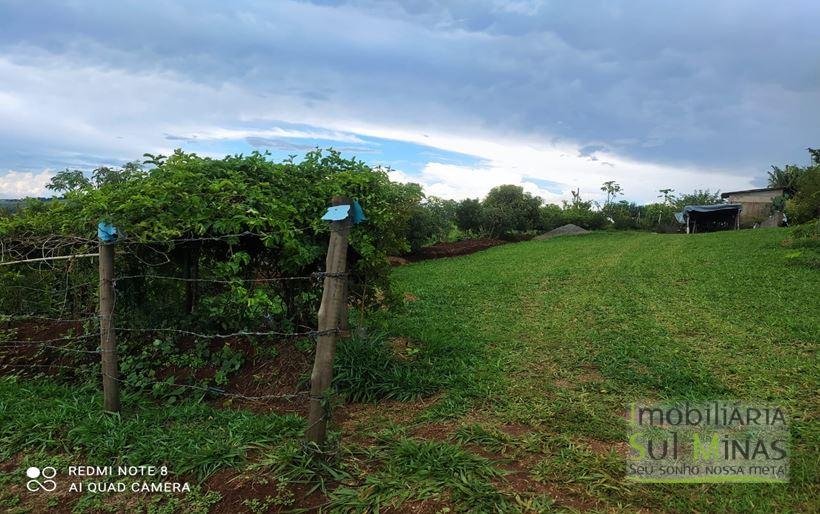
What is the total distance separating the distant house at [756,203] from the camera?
28422 mm

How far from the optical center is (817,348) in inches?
193

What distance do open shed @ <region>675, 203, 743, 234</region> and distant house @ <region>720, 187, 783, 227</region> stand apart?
1.37 metres

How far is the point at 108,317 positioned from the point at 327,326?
1686 millimetres

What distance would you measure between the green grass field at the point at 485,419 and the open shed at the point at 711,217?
22.3 meters

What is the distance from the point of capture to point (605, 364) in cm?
464

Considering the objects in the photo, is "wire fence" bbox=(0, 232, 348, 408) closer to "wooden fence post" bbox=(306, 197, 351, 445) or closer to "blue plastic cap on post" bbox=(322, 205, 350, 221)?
"wooden fence post" bbox=(306, 197, 351, 445)

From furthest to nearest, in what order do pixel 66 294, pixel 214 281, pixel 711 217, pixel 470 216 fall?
pixel 711 217, pixel 470 216, pixel 66 294, pixel 214 281

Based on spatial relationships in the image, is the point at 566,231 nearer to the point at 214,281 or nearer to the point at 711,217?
the point at 711,217

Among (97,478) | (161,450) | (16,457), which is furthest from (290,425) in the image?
(16,457)

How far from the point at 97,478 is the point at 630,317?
6.11 meters

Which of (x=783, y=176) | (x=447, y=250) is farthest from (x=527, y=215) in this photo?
(x=783, y=176)

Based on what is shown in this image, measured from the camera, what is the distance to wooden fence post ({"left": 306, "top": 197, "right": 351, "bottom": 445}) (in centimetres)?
271

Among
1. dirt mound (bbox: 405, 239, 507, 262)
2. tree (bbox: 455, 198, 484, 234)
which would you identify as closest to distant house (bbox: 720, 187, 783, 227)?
tree (bbox: 455, 198, 484, 234)

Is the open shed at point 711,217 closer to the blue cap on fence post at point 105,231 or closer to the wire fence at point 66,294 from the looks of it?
the wire fence at point 66,294
